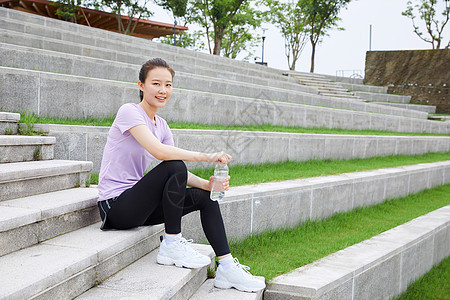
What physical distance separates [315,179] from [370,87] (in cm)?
1484

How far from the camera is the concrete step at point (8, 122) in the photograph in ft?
11.7

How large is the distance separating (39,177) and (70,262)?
109 centimetres

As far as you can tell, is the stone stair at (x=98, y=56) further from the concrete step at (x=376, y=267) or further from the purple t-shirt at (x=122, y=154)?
the concrete step at (x=376, y=267)

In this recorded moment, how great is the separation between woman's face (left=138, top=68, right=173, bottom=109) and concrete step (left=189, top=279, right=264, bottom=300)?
4.36 feet

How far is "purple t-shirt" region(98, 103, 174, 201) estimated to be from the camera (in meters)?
2.81

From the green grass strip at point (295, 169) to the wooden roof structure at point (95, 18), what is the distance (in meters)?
14.8

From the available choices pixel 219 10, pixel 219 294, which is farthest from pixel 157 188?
pixel 219 10

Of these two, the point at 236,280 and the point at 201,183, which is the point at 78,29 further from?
the point at 236,280

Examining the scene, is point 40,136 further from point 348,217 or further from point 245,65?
point 245,65

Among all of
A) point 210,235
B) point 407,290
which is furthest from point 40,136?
point 407,290

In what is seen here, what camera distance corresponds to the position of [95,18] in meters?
20.8

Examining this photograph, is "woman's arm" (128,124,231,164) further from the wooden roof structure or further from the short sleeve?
the wooden roof structure

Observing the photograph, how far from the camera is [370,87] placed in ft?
61.6

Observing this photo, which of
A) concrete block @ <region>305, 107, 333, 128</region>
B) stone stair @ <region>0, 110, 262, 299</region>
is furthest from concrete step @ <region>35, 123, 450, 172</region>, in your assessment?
concrete block @ <region>305, 107, 333, 128</region>
